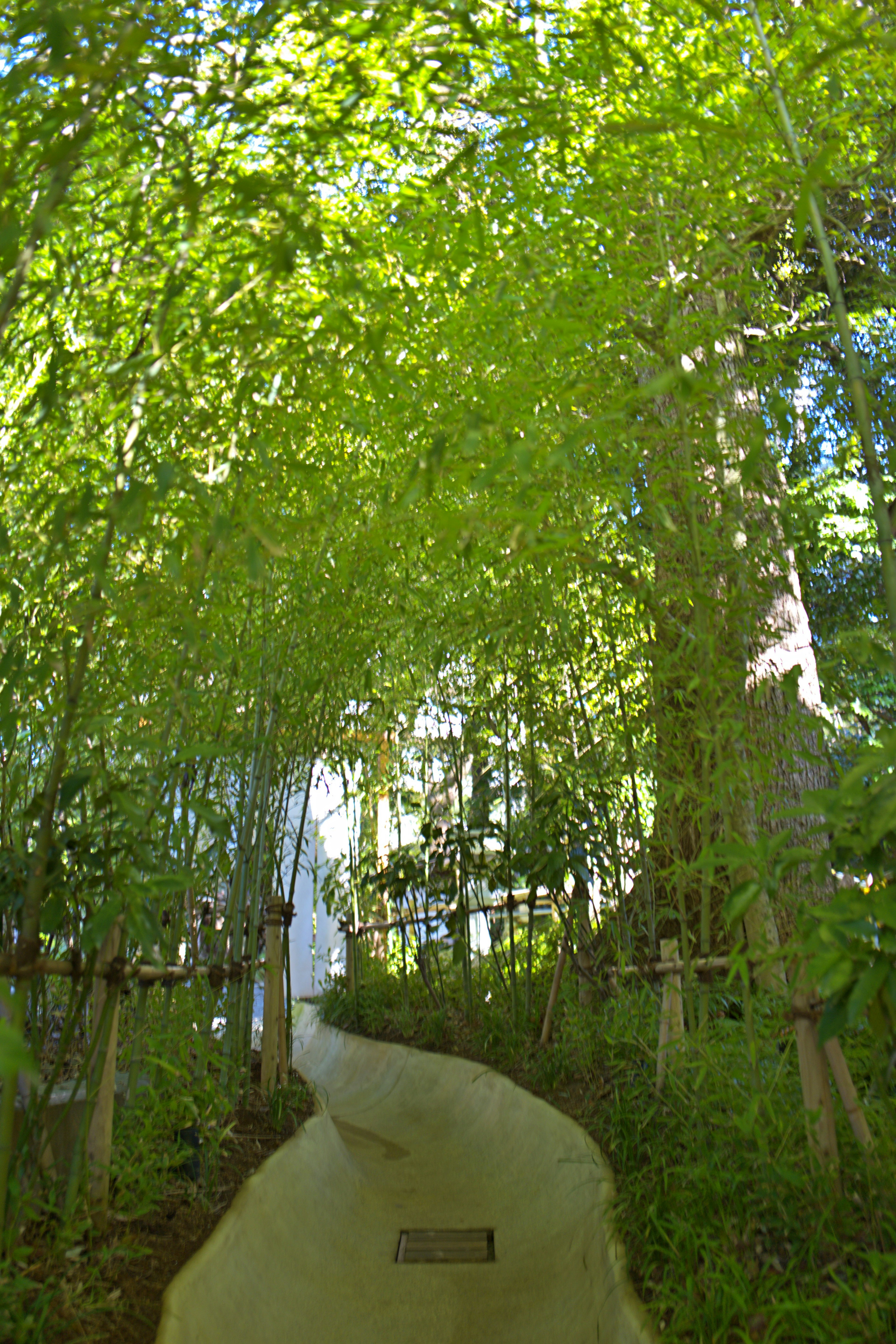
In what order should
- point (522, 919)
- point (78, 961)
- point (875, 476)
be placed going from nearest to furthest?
point (875, 476)
point (78, 961)
point (522, 919)

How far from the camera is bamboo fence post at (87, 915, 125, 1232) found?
207cm

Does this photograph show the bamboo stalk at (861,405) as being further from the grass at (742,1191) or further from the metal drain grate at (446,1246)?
the metal drain grate at (446,1246)

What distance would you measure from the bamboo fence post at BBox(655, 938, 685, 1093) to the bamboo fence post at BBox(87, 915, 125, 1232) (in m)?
1.28

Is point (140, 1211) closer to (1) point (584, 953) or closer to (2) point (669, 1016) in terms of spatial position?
(2) point (669, 1016)

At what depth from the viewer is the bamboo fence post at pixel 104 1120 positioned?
207cm

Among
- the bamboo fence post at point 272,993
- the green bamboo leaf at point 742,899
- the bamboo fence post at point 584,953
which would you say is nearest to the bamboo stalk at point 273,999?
the bamboo fence post at point 272,993

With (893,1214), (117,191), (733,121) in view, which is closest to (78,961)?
(893,1214)

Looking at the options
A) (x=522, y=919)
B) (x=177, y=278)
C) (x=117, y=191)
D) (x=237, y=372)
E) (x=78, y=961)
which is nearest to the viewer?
(x=177, y=278)

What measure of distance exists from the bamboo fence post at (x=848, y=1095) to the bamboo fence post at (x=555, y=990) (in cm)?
188

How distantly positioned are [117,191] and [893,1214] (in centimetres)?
285

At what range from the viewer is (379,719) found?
5391 mm

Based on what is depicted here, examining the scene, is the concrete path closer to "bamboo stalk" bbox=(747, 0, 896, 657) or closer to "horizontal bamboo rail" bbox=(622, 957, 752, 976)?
"horizontal bamboo rail" bbox=(622, 957, 752, 976)

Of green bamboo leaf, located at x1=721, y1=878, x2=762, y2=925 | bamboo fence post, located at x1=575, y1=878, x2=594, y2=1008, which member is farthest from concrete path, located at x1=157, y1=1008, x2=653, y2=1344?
green bamboo leaf, located at x1=721, y1=878, x2=762, y2=925

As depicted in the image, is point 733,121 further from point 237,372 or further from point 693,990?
point 693,990
